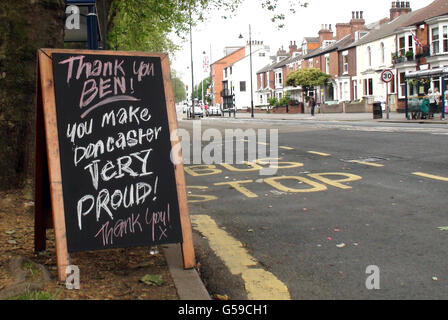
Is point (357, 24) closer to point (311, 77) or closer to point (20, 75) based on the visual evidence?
point (311, 77)

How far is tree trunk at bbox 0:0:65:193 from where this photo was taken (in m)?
5.02

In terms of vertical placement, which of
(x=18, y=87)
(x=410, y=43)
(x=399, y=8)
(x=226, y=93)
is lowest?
(x=18, y=87)

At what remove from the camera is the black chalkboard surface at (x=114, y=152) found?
3465mm

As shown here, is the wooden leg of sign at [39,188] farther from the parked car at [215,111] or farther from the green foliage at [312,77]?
the parked car at [215,111]

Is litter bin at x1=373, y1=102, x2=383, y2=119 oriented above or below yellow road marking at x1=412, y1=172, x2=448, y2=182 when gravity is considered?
above

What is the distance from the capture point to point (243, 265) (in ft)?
12.8

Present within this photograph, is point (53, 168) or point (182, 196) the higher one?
point (53, 168)

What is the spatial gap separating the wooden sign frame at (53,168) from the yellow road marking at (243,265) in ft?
1.46

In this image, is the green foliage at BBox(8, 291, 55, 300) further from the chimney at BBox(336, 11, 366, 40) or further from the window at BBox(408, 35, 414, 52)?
the chimney at BBox(336, 11, 366, 40)

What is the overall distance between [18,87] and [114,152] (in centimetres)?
205

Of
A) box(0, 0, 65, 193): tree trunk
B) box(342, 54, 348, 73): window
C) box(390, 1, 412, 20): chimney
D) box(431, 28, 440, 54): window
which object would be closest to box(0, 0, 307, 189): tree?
box(0, 0, 65, 193): tree trunk

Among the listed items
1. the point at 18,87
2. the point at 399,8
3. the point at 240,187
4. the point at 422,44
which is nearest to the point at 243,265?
the point at 18,87

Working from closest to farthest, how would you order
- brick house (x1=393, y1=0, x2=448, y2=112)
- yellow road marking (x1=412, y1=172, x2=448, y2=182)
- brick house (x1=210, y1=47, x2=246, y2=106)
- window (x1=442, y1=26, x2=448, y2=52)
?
yellow road marking (x1=412, y1=172, x2=448, y2=182)
window (x1=442, y1=26, x2=448, y2=52)
brick house (x1=393, y1=0, x2=448, y2=112)
brick house (x1=210, y1=47, x2=246, y2=106)

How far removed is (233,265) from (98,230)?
111 cm
